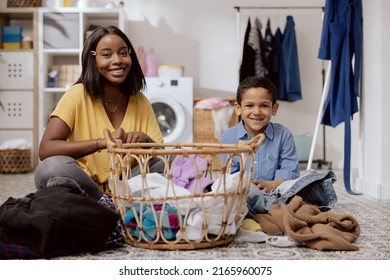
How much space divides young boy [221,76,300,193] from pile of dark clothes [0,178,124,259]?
75 centimetres

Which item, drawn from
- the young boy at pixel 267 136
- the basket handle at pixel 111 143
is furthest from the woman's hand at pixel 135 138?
the young boy at pixel 267 136

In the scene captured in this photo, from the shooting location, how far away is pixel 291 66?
4.59 metres

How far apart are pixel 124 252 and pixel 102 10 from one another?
346 centimetres

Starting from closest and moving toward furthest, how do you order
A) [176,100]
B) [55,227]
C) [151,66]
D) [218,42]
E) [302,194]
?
1. [55,227]
2. [302,194]
3. [176,100]
4. [151,66]
5. [218,42]

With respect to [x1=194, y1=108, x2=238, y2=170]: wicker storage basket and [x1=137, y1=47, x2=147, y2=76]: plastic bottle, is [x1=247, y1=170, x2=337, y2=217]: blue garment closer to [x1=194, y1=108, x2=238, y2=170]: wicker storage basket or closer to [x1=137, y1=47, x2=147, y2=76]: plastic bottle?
[x1=194, y1=108, x2=238, y2=170]: wicker storage basket

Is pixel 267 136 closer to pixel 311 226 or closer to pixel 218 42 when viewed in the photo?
pixel 311 226

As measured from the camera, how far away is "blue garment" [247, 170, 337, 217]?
1.70 meters

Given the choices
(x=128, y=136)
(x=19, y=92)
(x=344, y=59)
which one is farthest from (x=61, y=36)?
(x=128, y=136)

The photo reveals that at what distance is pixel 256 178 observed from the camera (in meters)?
2.03

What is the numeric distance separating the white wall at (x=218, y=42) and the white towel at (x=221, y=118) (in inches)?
28.8

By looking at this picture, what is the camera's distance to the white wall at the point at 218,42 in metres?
4.91

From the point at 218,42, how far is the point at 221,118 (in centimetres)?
103

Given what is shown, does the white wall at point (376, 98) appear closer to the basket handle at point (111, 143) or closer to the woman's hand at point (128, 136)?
the woman's hand at point (128, 136)
